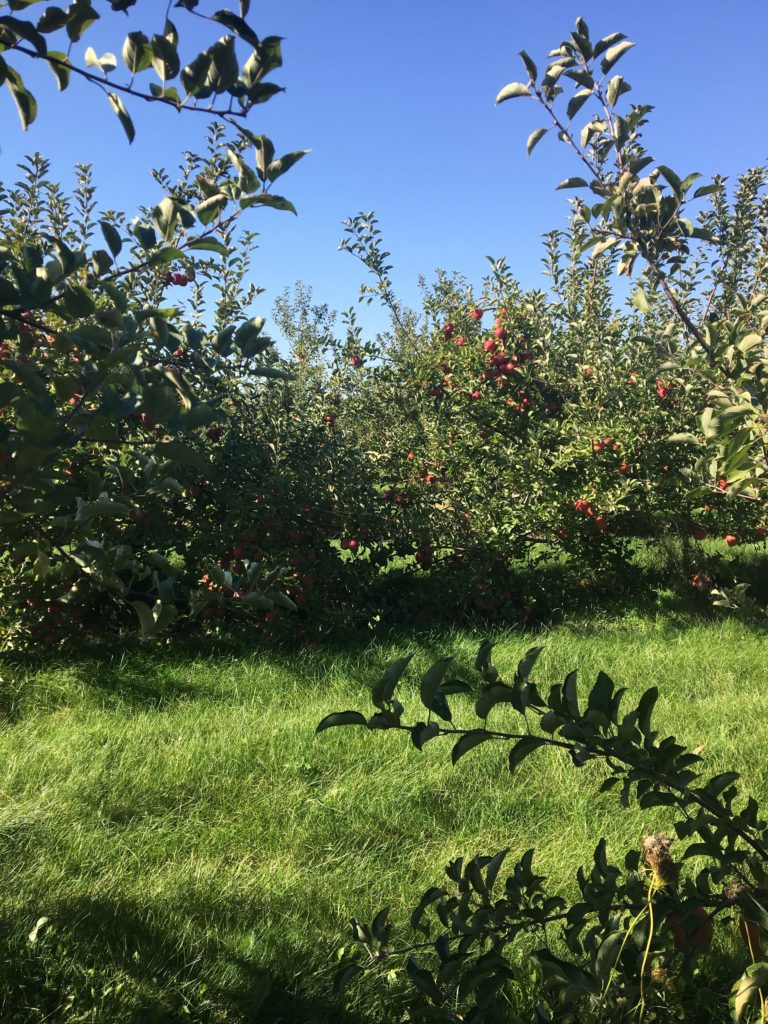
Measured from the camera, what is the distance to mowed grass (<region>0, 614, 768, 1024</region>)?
6.82 ft

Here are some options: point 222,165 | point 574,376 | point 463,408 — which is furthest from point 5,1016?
point 574,376

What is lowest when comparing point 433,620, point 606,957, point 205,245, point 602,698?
point 606,957

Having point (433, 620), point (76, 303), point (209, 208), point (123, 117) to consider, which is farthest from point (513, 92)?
point (433, 620)

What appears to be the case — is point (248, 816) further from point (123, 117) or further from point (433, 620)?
point (433, 620)

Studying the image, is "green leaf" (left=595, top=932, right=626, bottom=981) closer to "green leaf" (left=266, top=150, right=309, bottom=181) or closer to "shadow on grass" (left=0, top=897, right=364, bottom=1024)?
"shadow on grass" (left=0, top=897, right=364, bottom=1024)

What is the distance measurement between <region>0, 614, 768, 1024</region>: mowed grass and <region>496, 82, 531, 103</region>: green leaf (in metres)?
2.47

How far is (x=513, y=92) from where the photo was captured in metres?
2.12

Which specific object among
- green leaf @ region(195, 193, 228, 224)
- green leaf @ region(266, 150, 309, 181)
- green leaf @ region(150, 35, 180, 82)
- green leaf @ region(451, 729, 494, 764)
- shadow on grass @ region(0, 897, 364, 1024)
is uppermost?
green leaf @ region(150, 35, 180, 82)

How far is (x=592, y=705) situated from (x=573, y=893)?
4.66 ft

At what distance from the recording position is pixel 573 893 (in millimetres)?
2418

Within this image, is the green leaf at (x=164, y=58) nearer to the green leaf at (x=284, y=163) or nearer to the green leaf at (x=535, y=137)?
the green leaf at (x=284, y=163)

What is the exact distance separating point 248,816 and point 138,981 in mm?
899

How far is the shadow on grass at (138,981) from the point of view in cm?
195

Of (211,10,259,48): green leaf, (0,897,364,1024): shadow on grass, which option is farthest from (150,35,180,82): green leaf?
(0,897,364,1024): shadow on grass
